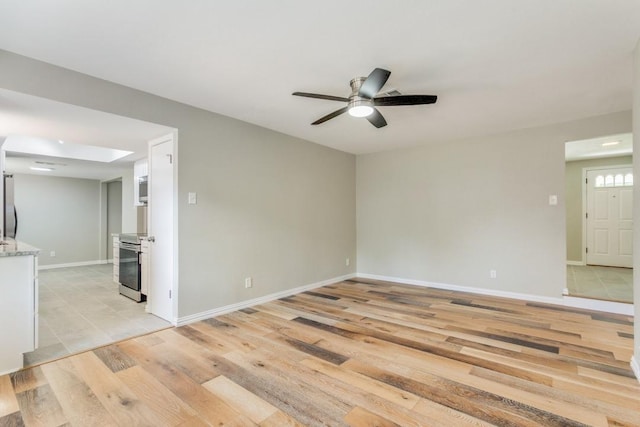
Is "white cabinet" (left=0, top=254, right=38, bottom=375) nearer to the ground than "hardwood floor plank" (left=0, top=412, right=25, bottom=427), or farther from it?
farther from it

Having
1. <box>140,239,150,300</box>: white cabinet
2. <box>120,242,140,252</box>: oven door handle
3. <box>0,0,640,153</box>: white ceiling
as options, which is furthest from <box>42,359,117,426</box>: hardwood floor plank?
<box>0,0,640,153</box>: white ceiling

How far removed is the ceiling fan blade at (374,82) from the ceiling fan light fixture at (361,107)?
90mm

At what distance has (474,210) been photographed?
470 cm

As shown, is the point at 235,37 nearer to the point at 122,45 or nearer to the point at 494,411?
the point at 122,45

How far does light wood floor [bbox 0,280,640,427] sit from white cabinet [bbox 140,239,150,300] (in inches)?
48.7

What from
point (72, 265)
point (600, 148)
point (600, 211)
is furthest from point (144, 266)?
point (600, 211)

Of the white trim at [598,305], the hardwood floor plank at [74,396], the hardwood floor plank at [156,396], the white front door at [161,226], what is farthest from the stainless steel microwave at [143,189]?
the white trim at [598,305]

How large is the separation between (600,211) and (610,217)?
0.20 metres

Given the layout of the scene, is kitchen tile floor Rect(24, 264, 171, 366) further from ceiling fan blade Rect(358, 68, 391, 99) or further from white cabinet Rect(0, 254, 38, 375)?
ceiling fan blade Rect(358, 68, 391, 99)

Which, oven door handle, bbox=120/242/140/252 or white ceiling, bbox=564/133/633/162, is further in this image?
white ceiling, bbox=564/133/633/162

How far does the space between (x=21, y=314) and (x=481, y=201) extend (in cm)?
533

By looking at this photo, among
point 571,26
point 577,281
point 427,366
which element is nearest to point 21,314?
point 427,366

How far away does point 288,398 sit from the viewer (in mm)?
1988

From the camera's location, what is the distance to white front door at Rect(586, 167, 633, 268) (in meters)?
6.12
